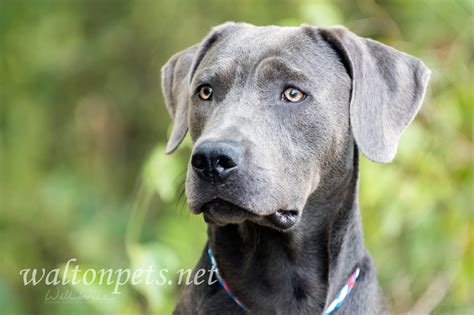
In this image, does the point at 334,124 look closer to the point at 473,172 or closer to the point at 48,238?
the point at 473,172

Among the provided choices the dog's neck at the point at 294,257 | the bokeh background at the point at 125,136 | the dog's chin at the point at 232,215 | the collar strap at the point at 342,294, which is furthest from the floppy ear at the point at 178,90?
the bokeh background at the point at 125,136

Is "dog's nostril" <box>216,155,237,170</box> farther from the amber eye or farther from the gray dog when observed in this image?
the amber eye

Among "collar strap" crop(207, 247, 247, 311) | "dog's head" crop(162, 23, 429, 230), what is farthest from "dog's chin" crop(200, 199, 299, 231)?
"collar strap" crop(207, 247, 247, 311)

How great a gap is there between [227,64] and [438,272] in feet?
11.0

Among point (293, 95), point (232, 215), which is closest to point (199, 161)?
point (232, 215)

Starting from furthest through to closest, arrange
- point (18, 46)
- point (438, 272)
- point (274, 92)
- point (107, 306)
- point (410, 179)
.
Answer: point (18, 46) → point (438, 272) → point (410, 179) → point (107, 306) → point (274, 92)

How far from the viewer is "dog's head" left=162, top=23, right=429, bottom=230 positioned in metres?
3.48

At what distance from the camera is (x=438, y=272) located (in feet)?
21.8

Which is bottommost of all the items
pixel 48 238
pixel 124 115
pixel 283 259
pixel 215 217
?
pixel 48 238

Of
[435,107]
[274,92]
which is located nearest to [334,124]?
[274,92]

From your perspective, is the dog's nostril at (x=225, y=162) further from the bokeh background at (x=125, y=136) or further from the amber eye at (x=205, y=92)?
the bokeh background at (x=125, y=136)

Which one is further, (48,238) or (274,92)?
(48,238)

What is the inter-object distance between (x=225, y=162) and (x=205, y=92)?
680 millimetres

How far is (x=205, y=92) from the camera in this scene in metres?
4.00
